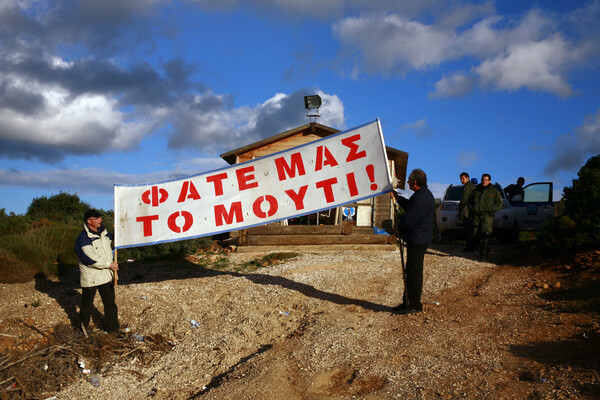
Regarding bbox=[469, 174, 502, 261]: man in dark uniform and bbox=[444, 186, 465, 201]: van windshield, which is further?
bbox=[444, 186, 465, 201]: van windshield

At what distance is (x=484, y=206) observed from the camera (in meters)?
11.5

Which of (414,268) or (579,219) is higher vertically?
(579,219)

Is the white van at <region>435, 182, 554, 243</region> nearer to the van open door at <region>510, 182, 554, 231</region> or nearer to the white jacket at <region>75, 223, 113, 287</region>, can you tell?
the van open door at <region>510, 182, 554, 231</region>

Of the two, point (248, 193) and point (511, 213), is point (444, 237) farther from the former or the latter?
point (248, 193)

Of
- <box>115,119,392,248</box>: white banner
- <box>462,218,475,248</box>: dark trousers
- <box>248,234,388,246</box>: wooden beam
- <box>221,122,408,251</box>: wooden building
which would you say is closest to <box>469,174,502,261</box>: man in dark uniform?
<box>462,218,475,248</box>: dark trousers

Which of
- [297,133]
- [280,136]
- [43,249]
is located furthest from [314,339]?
[297,133]

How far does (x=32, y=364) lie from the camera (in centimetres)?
629

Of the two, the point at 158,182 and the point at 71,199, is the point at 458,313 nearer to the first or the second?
the point at 158,182

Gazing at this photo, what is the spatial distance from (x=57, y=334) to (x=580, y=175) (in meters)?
11.9

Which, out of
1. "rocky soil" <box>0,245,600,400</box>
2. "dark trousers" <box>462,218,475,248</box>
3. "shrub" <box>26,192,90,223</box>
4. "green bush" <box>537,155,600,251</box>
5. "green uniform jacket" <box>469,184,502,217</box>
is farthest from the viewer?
"shrub" <box>26,192,90,223</box>

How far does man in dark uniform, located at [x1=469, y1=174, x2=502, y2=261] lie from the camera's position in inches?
452

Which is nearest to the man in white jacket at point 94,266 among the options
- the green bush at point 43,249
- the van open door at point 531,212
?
the green bush at point 43,249

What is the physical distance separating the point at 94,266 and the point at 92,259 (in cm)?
14

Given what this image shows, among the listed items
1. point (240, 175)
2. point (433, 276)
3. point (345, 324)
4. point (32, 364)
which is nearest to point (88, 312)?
point (32, 364)
